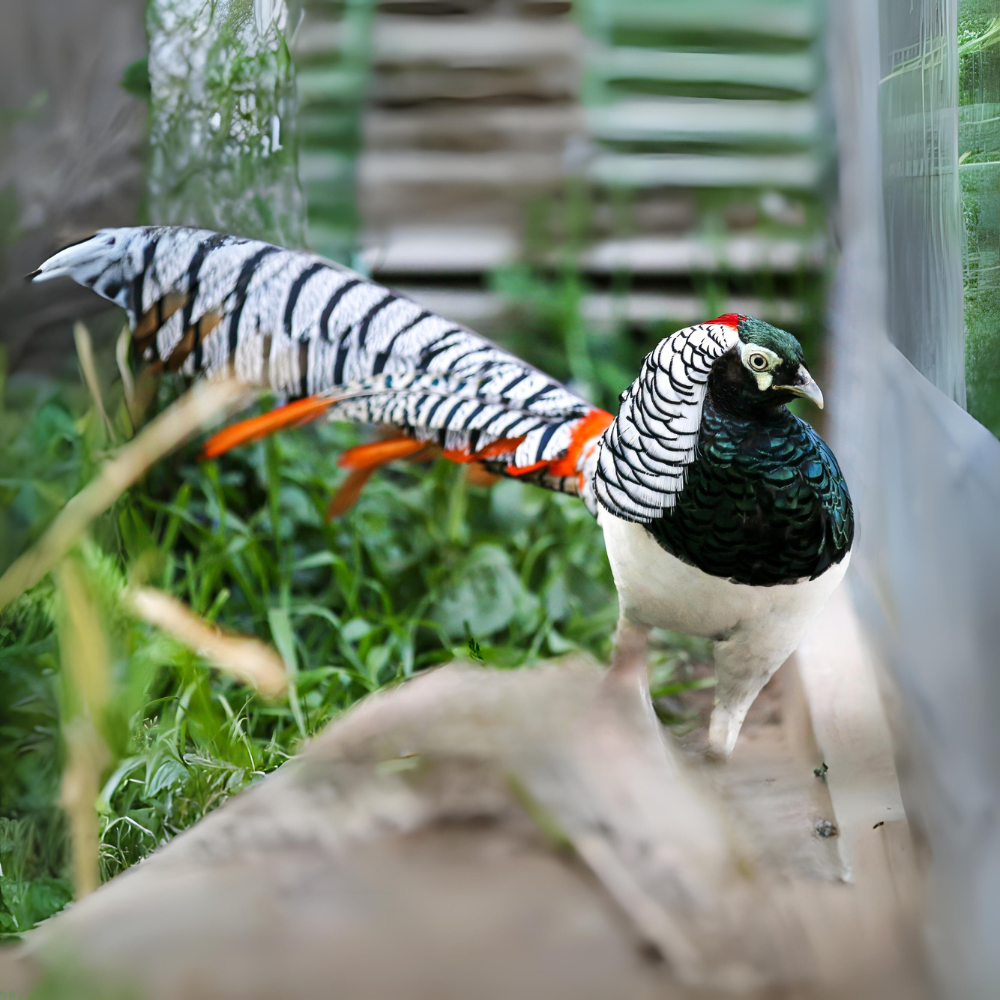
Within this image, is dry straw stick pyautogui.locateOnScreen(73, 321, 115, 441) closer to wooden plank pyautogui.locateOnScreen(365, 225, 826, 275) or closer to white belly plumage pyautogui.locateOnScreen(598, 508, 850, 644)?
white belly plumage pyautogui.locateOnScreen(598, 508, 850, 644)

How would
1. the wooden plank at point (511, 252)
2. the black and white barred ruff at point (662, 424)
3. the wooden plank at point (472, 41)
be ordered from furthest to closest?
the wooden plank at point (511, 252) < the wooden plank at point (472, 41) < the black and white barred ruff at point (662, 424)

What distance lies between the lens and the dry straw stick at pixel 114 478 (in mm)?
958

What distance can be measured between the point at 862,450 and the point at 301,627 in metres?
1.18

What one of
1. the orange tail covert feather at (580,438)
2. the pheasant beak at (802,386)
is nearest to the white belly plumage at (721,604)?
the orange tail covert feather at (580,438)

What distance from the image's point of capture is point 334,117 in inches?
99.7

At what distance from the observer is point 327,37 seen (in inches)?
95.8

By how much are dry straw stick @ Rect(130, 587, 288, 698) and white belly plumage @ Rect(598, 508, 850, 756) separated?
2.14 ft

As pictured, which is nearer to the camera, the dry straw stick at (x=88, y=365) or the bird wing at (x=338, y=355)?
the dry straw stick at (x=88, y=365)

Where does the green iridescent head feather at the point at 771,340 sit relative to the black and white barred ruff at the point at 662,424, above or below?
above

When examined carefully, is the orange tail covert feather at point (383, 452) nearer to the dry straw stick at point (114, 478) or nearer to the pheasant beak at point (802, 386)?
the dry straw stick at point (114, 478)

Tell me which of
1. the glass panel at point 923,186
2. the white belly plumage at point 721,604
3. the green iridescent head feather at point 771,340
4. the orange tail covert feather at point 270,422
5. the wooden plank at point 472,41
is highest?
the wooden plank at point 472,41

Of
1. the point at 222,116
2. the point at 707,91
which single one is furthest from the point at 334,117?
the point at 222,116

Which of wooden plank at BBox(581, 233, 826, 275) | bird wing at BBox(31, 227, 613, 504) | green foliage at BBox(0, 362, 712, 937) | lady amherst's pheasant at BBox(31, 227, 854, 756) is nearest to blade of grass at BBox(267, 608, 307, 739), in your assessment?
green foliage at BBox(0, 362, 712, 937)

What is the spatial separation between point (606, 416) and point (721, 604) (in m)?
0.36
